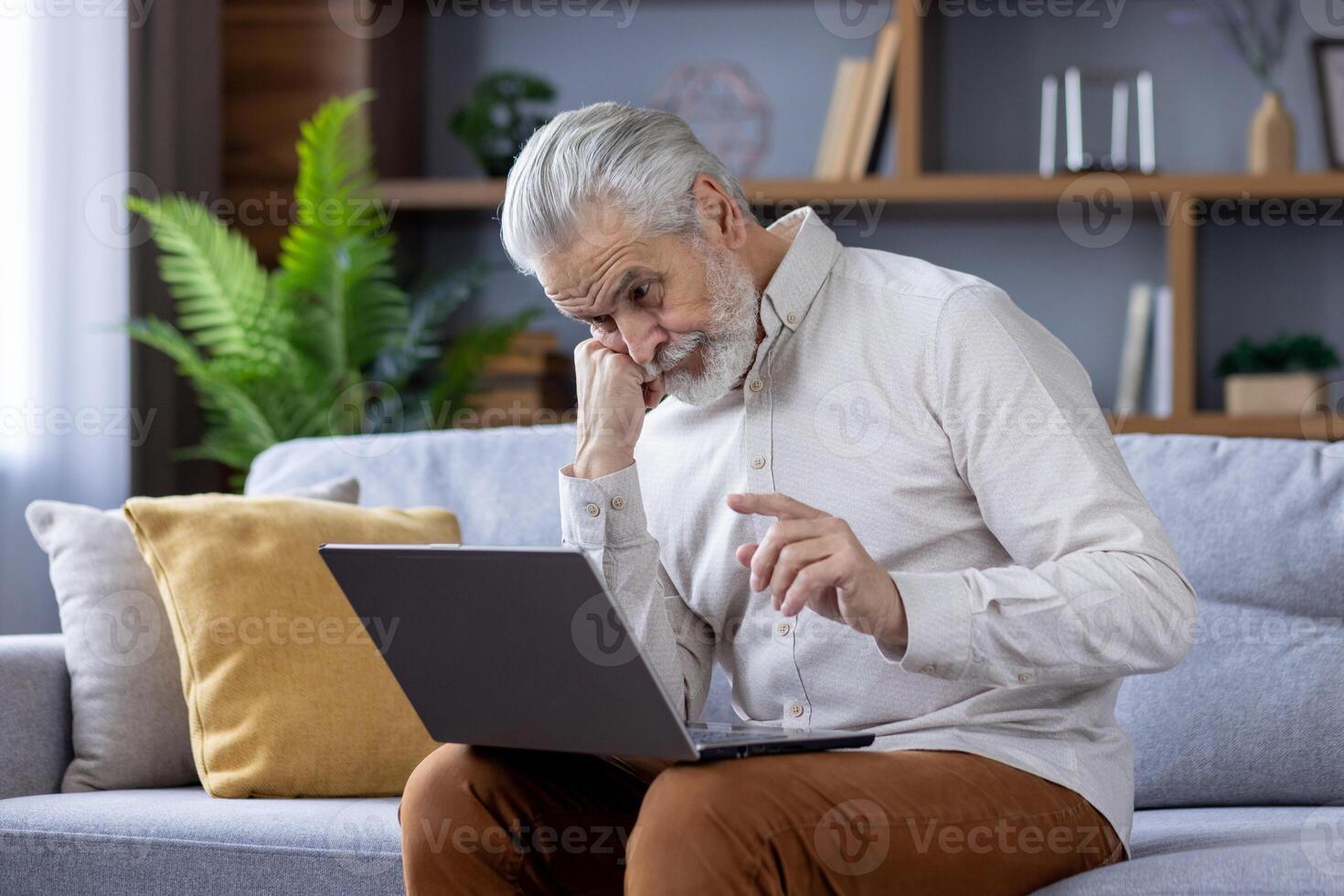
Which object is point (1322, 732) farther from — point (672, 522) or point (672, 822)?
point (672, 822)

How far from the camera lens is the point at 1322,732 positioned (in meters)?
1.69

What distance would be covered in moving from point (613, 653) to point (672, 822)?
13cm

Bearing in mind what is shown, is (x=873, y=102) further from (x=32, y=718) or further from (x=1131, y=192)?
(x=32, y=718)

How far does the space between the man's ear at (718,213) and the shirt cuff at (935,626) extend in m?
0.43

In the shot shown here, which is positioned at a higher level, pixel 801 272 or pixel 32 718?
pixel 801 272

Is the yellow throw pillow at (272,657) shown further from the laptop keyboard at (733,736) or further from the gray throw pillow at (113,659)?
the laptop keyboard at (733,736)

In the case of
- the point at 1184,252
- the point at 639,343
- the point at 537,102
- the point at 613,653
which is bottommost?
the point at 613,653

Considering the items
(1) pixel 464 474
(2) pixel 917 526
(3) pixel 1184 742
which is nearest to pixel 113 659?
(1) pixel 464 474

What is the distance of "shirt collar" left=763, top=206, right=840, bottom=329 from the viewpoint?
1.47m

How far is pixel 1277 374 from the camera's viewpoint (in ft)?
10.3

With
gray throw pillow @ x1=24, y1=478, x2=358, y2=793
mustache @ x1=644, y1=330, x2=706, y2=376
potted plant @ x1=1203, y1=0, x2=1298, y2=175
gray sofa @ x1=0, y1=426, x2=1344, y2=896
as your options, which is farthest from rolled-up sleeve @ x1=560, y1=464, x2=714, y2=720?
potted plant @ x1=1203, y1=0, x2=1298, y2=175

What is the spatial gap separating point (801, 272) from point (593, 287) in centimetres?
22

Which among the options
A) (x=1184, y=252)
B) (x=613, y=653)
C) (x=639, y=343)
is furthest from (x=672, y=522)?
(x=1184, y=252)

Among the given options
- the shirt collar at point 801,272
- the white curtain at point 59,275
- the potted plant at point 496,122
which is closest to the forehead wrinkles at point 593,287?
the shirt collar at point 801,272
